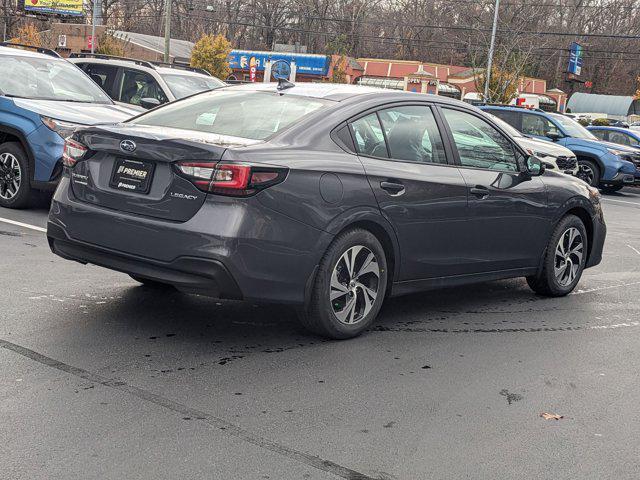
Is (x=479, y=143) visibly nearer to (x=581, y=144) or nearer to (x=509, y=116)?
(x=509, y=116)

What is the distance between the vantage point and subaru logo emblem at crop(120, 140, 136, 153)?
538 cm

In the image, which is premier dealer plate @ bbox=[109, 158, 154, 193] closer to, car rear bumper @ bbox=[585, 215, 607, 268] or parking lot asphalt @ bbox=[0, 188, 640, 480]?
parking lot asphalt @ bbox=[0, 188, 640, 480]

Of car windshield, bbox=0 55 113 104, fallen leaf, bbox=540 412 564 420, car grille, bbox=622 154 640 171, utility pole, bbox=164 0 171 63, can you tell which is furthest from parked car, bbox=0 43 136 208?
utility pole, bbox=164 0 171 63

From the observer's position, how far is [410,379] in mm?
5137

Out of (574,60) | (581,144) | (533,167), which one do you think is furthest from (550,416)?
(574,60)

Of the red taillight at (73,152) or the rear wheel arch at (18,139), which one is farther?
the rear wheel arch at (18,139)

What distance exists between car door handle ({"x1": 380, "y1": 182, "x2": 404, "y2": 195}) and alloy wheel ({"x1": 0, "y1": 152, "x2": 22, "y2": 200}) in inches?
224

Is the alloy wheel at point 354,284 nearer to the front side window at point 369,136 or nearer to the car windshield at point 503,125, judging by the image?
the front side window at point 369,136

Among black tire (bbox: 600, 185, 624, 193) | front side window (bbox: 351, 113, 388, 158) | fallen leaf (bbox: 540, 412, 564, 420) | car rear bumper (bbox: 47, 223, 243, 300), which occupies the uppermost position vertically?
front side window (bbox: 351, 113, 388, 158)

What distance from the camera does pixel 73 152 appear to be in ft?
19.0

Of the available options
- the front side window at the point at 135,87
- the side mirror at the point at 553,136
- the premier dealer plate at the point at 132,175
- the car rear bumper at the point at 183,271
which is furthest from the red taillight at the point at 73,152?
the side mirror at the point at 553,136

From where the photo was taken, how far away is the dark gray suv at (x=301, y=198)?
5.15 meters

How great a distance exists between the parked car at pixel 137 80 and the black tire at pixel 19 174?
4.08m

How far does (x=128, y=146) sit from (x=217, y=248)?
872mm
